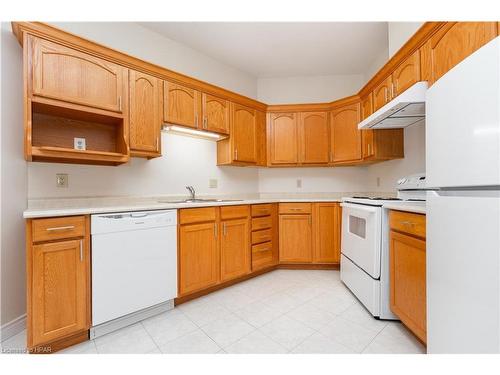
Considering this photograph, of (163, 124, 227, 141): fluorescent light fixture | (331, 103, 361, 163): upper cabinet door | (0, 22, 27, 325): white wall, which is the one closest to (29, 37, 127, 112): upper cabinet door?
(0, 22, 27, 325): white wall

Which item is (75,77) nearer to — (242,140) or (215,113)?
(215,113)

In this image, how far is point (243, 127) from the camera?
9.45ft

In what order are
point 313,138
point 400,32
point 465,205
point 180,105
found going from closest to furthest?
point 465,205 → point 400,32 → point 180,105 → point 313,138

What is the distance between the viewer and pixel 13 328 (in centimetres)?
158

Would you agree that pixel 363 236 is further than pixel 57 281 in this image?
Yes

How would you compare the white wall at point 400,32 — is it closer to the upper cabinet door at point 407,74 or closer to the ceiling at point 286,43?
the ceiling at point 286,43

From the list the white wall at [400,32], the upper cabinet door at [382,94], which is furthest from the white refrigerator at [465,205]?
the white wall at [400,32]

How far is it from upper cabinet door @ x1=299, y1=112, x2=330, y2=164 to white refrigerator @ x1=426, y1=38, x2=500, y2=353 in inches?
79.9

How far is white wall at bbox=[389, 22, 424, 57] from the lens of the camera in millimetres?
1976

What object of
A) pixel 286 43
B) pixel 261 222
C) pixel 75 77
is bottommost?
pixel 261 222

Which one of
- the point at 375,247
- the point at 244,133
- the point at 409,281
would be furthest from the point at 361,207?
the point at 244,133

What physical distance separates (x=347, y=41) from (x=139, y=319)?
11.2ft

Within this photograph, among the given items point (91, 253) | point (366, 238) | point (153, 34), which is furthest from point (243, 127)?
point (91, 253)

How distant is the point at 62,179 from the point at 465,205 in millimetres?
2452
